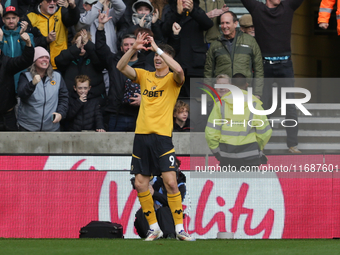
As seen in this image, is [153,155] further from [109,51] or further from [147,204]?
[109,51]

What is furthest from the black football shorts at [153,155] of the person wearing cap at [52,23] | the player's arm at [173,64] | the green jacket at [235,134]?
the person wearing cap at [52,23]

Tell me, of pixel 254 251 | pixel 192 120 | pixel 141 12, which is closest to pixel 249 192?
pixel 192 120

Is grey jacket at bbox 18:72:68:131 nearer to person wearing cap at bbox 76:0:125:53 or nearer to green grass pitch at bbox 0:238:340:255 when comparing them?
person wearing cap at bbox 76:0:125:53

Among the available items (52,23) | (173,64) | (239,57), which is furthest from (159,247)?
(52,23)

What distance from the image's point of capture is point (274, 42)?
9.53 meters

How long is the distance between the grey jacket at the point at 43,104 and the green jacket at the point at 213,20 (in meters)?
2.64

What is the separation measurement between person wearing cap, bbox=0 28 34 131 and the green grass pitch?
313cm

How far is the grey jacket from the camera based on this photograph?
9195 mm

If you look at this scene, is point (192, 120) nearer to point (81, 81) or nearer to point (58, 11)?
point (81, 81)

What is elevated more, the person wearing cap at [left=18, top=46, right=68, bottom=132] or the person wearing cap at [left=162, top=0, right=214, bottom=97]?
the person wearing cap at [left=162, top=0, right=214, bottom=97]

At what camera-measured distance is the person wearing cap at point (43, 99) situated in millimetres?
9164

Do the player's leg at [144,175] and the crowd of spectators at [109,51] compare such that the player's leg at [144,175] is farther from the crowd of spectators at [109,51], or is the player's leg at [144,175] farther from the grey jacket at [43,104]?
the grey jacket at [43,104]

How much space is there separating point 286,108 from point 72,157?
135 inches

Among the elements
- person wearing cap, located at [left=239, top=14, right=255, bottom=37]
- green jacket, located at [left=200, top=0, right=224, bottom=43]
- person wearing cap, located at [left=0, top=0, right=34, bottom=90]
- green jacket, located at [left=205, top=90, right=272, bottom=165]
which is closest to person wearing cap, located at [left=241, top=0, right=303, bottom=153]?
person wearing cap, located at [left=239, top=14, right=255, bottom=37]
